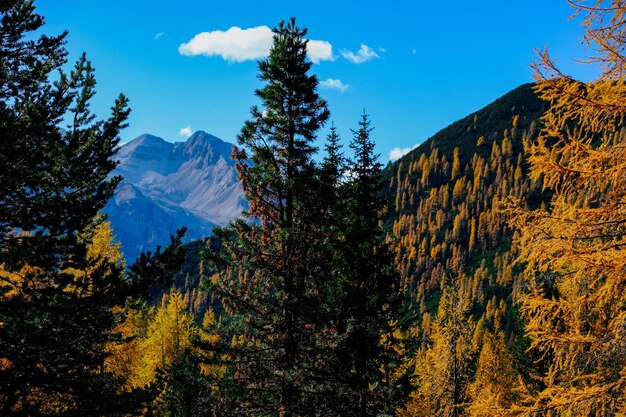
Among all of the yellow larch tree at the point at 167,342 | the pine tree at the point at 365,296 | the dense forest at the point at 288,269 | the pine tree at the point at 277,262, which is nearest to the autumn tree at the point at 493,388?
the dense forest at the point at 288,269

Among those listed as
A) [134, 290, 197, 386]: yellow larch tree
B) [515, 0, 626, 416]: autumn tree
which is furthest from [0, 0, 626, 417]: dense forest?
[134, 290, 197, 386]: yellow larch tree

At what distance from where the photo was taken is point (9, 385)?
5973mm

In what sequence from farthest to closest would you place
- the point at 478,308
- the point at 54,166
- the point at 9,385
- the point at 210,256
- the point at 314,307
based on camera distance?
1. the point at 478,308
2. the point at 314,307
3. the point at 210,256
4. the point at 54,166
5. the point at 9,385

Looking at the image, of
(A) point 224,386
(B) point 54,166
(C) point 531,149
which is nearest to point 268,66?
(B) point 54,166

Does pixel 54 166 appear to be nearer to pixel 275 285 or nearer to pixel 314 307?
pixel 275 285

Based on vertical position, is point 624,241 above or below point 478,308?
above

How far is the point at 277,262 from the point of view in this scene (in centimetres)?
1200

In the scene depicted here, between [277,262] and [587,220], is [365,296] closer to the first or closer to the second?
[277,262]

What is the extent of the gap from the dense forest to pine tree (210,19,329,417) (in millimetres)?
56

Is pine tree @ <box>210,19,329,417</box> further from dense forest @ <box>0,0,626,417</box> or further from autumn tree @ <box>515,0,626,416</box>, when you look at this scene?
autumn tree @ <box>515,0,626,416</box>

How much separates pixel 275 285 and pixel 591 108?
875cm

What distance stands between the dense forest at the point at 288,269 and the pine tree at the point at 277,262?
6cm

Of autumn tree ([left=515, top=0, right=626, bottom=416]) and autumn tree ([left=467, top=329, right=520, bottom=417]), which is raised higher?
autumn tree ([left=515, top=0, right=626, bottom=416])

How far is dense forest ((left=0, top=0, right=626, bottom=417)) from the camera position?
20.3 feet
